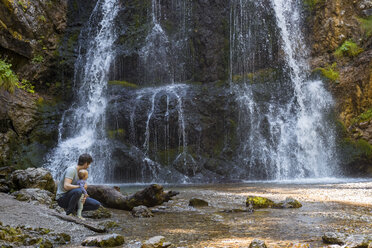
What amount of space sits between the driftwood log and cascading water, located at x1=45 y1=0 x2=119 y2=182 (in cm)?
805

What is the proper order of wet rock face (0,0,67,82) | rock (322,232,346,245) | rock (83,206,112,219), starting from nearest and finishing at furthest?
rock (322,232,346,245)
rock (83,206,112,219)
wet rock face (0,0,67,82)

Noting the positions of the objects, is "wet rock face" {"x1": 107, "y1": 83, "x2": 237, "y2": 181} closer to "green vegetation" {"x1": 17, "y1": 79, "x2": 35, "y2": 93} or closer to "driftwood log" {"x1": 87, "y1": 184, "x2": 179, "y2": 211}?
"green vegetation" {"x1": 17, "y1": 79, "x2": 35, "y2": 93}

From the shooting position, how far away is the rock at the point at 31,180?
678 cm

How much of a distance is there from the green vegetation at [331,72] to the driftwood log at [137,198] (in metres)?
12.9

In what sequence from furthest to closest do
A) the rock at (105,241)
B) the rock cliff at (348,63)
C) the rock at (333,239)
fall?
the rock cliff at (348,63), the rock at (105,241), the rock at (333,239)

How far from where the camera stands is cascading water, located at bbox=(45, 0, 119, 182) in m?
14.5

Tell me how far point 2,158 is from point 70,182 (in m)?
10.1

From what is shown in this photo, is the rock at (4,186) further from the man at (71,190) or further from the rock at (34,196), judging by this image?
the man at (71,190)

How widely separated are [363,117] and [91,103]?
43.5 ft

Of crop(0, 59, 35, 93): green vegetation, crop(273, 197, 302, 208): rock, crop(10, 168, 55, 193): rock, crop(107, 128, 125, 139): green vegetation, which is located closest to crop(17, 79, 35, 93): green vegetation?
crop(0, 59, 35, 93): green vegetation

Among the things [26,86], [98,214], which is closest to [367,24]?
[98,214]

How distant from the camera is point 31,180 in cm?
685

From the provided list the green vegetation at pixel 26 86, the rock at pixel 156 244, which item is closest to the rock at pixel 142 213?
the rock at pixel 156 244

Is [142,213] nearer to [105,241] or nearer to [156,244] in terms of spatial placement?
[105,241]
